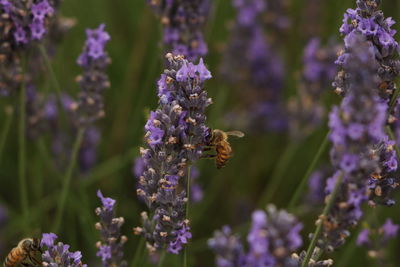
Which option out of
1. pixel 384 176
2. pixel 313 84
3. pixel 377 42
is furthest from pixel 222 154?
pixel 313 84

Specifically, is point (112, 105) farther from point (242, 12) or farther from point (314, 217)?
point (314, 217)

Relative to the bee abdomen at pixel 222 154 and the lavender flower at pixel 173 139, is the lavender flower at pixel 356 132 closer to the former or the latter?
the lavender flower at pixel 173 139

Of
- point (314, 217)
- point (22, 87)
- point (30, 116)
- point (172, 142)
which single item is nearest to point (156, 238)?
point (172, 142)

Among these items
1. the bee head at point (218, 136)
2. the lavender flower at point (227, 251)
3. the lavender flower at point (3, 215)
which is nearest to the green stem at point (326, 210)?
the lavender flower at point (227, 251)

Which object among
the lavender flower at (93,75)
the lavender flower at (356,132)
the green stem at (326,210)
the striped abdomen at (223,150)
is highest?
the lavender flower at (93,75)

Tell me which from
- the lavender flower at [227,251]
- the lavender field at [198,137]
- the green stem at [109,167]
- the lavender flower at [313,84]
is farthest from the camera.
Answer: the lavender flower at [313,84]

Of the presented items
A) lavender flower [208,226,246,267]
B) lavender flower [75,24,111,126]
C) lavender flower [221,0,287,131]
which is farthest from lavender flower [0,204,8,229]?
lavender flower [208,226,246,267]

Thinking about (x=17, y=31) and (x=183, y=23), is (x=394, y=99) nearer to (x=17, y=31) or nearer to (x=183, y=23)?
(x=183, y=23)
